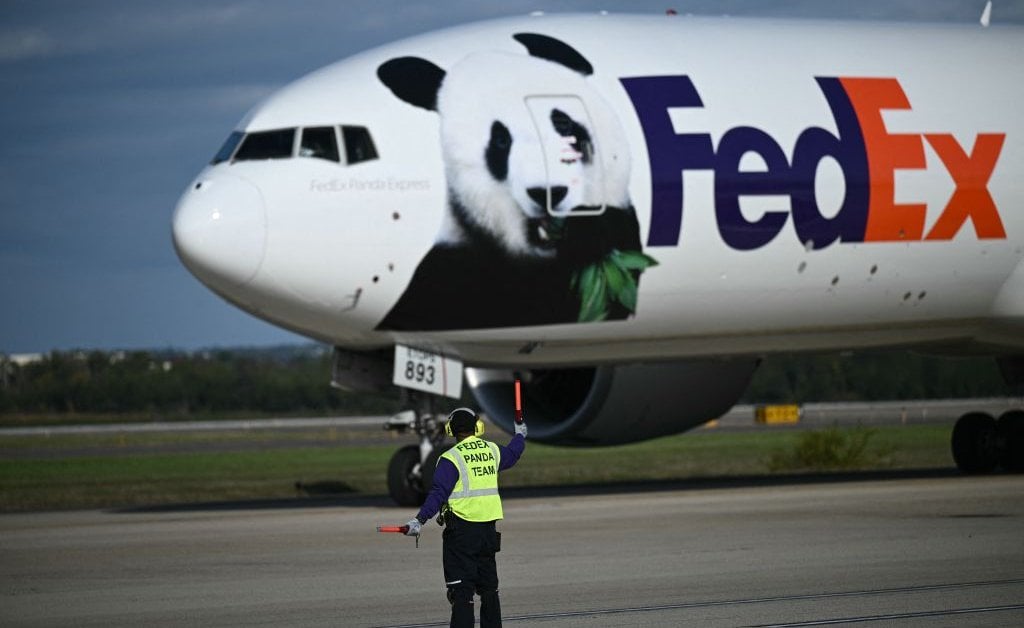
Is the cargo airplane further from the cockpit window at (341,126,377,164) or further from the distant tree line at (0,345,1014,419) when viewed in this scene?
the distant tree line at (0,345,1014,419)

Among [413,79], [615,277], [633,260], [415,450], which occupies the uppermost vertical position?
[413,79]

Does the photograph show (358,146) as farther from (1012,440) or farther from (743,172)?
(1012,440)

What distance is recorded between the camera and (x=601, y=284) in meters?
19.0

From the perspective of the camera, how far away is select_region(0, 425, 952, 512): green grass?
24.7m

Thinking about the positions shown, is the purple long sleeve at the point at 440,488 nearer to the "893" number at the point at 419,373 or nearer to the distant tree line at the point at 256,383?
the "893" number at the point at 419,373

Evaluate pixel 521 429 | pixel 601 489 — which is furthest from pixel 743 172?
pixel 521 429

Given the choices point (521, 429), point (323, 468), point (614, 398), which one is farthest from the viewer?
point (323, 468)

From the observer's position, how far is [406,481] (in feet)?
62.5

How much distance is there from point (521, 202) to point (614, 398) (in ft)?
13.0

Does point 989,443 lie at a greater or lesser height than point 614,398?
lesser

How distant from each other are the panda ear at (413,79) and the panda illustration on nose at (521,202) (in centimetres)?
2

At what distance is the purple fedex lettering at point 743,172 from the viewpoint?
1919 centimetres

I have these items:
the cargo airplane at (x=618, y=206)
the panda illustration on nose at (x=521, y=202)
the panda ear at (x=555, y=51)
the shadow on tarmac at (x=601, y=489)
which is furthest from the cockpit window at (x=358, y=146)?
the shadow on tarmac at (x=601, y=489)

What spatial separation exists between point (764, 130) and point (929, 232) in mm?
2387
